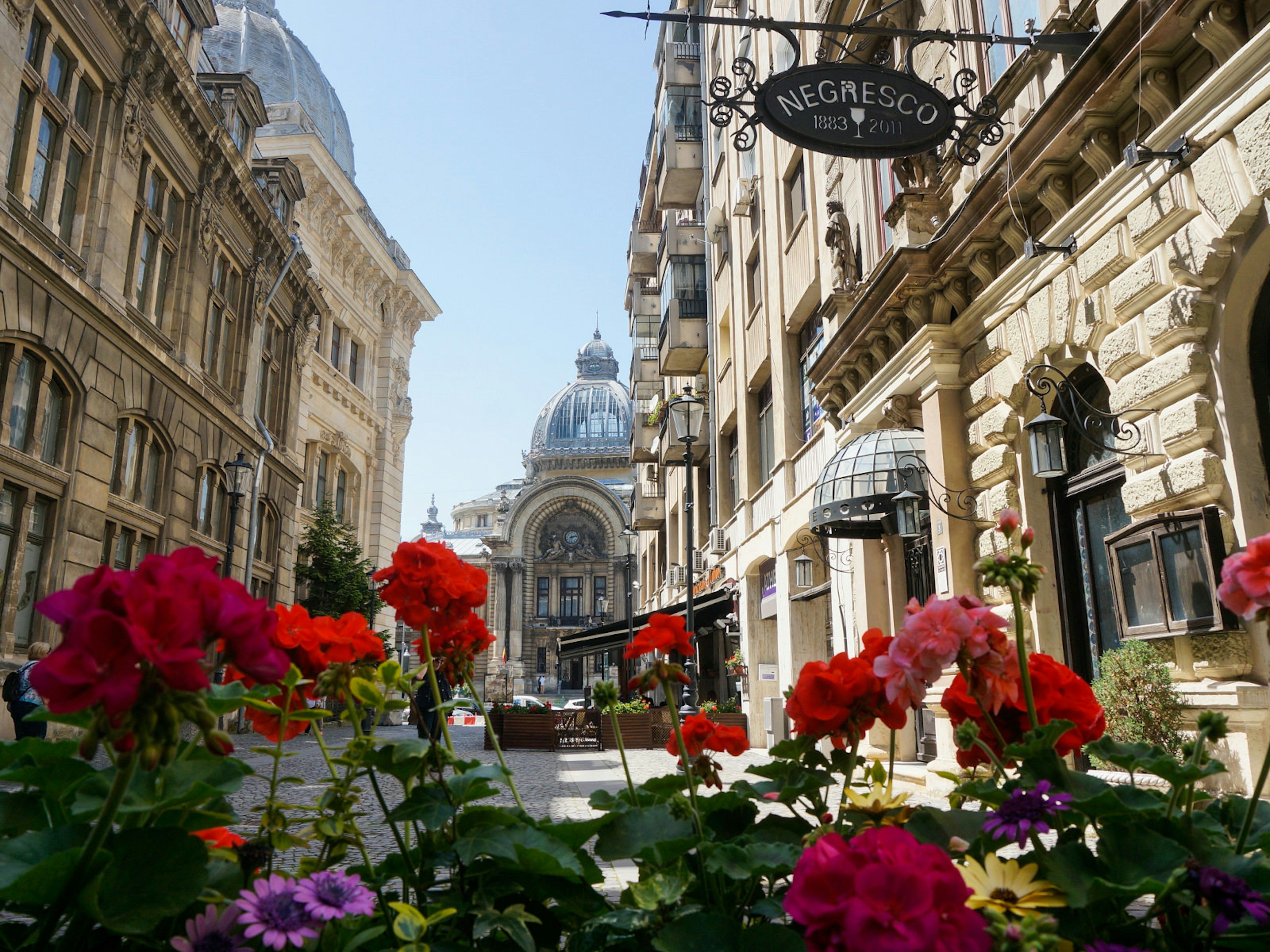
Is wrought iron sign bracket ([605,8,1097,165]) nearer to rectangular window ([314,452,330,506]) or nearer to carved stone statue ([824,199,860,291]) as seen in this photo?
carved stone statue ([824,199,860,291])

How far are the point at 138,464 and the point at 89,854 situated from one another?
18608 mm

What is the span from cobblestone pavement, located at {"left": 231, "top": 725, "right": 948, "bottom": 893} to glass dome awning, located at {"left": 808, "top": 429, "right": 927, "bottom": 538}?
3.06 metres

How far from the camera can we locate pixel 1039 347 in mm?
8352

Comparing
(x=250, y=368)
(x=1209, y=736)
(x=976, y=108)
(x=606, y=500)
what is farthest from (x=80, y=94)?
(x=606, y=500)

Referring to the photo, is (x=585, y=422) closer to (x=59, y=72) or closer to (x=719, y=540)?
(x=719, y=540)

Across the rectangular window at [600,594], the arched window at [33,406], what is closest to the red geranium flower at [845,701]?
the arched window at [33,406]

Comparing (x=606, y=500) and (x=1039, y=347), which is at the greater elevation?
(x=606, y=500)

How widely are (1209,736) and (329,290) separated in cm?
3565

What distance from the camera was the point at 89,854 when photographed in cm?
131

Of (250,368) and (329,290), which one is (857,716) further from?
(329,290)

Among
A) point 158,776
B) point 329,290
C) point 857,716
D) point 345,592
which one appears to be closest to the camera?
point 158,776

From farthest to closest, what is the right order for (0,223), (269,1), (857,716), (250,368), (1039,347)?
(269,1) < (250,368) < (0,223) < (1039,347) < (857,716)

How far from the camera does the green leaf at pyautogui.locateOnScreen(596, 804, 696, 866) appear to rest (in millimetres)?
1923

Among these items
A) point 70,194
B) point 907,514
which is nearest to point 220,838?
point 907,514
